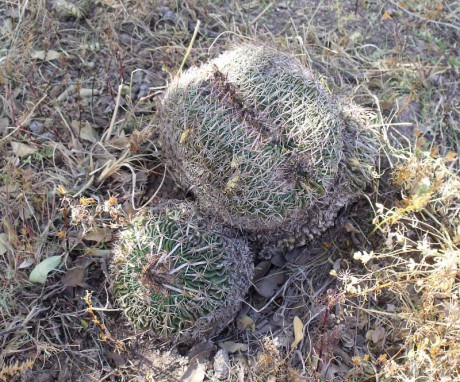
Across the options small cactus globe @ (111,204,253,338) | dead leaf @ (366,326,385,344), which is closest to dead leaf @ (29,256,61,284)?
small cactus globe @ (111,204,253,338)

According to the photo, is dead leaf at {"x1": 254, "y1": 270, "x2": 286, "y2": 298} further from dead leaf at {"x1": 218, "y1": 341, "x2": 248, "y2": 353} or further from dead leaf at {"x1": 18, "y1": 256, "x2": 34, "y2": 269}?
dead leaf at {"x1": 18, "y1": 256, "x2": 34, "y2": 269}

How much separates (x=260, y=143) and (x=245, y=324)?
2.73 ft

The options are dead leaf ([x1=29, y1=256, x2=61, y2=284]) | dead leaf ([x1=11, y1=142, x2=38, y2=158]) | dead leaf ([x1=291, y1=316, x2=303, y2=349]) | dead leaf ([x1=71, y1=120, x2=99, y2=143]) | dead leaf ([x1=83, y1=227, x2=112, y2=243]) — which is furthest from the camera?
dead leaf ([x1=71, y1=120, x2=99, y2=143])

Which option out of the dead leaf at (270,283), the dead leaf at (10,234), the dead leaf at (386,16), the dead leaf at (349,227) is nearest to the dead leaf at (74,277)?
the dead leaf at (10,234)

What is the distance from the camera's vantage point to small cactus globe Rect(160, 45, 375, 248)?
7.11 ft

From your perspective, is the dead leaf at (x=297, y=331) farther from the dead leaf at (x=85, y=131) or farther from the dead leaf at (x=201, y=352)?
the dead leaf at (x=85, y=131)

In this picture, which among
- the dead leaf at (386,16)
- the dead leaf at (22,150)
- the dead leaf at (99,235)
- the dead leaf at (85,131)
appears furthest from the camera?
the dead leaf at (386,16)

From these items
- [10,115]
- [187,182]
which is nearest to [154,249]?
[187,182]

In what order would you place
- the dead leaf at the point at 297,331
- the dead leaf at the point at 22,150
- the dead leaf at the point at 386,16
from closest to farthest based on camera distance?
the dead leaf at the point at 297,331
the dead leaf at the point at 22,150
the dead leaf at the point at 386,16

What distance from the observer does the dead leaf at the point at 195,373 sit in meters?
2.18

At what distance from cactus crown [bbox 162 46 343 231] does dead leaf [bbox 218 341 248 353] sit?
0.52m

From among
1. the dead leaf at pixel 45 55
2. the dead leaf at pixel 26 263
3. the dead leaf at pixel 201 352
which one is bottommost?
the dead leaf at pixel 201 352

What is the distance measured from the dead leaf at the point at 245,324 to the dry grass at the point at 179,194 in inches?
0.4

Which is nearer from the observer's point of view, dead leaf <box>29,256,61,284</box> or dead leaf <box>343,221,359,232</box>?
dead leaf <box>29,256,61,284</box>
